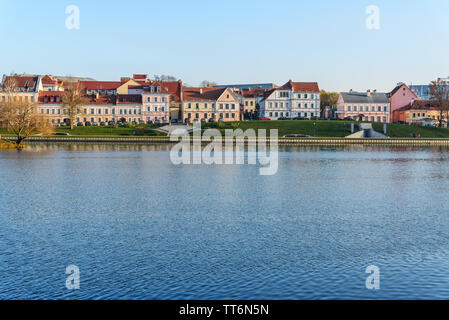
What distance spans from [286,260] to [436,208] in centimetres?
1499

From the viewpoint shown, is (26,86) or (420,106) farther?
(420,106)

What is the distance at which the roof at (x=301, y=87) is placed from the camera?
5315 inches

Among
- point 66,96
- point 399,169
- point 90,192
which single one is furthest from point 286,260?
point 66,96

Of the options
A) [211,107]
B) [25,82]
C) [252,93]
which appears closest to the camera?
[25,82]

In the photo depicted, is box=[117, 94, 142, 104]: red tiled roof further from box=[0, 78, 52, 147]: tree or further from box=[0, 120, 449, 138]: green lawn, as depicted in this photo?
box=[0, 78, 52, 147]: tree

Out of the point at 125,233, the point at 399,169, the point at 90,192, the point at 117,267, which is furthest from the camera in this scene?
the point at 399,169

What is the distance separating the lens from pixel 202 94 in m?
134

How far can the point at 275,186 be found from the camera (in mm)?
39625

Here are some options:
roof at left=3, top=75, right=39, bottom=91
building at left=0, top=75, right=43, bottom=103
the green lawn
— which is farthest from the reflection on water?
roof at left=3, top=75, right=39, bottom=91

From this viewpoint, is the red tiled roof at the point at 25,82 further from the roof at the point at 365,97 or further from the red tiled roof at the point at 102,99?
the roof at the point at 365,97

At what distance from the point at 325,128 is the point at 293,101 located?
1002 inches

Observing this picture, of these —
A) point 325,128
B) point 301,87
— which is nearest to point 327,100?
point 301,87

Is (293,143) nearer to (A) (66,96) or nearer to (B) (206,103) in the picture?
(B) (206,103)

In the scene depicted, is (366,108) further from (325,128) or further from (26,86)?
(26,86)
